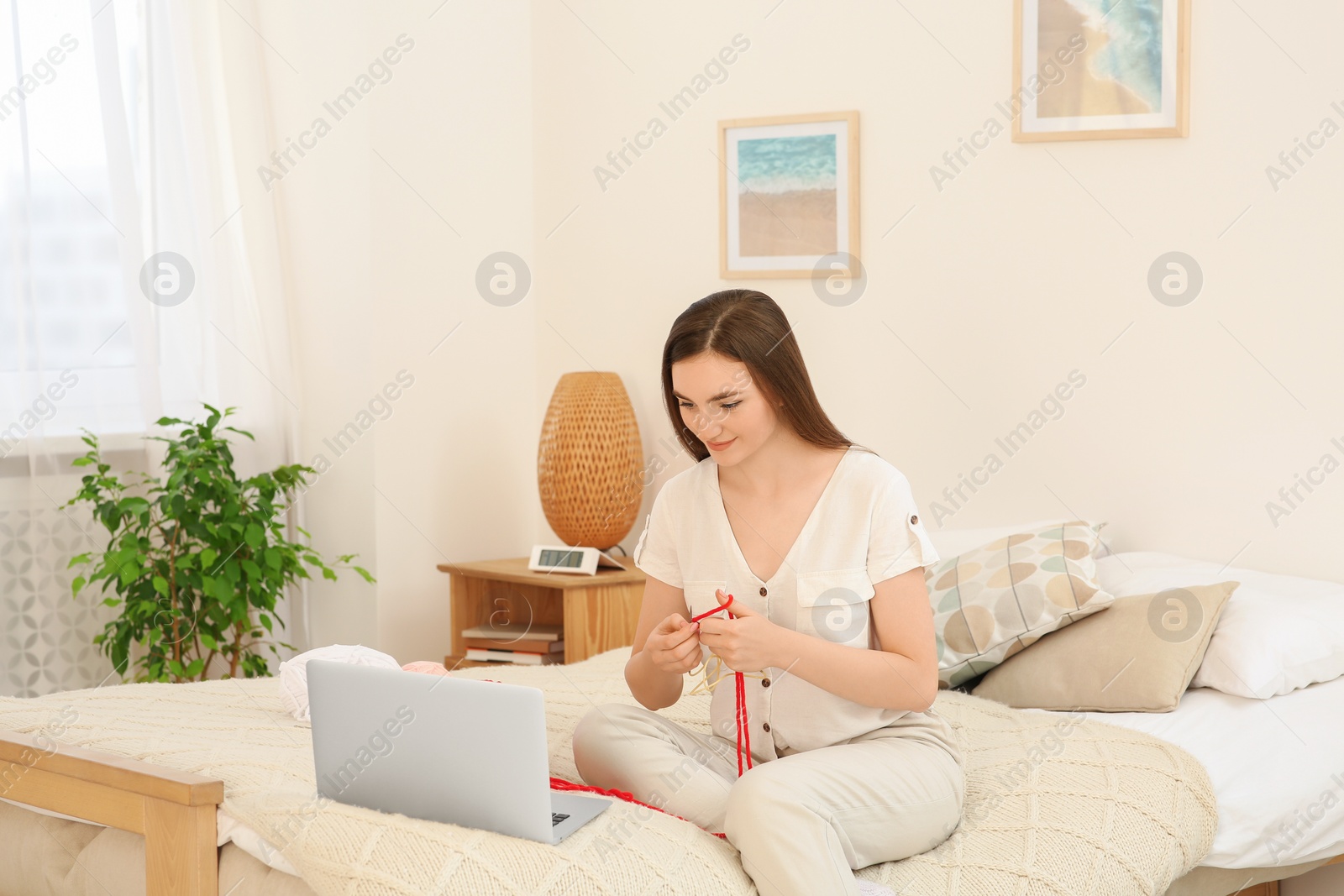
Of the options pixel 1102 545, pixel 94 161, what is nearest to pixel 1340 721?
pixel 1102 545

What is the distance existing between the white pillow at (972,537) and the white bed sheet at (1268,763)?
1.74 ft

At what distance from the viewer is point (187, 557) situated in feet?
9.25

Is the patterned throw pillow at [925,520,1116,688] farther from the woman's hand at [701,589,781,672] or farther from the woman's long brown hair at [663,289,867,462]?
the woman's hand at [701,589,781,672]

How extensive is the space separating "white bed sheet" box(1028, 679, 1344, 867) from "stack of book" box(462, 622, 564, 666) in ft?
4.49

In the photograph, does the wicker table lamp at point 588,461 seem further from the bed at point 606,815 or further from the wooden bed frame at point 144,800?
the wooden bed frame at point 144,800

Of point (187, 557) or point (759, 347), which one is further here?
point (187, 557)

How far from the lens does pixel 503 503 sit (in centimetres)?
348

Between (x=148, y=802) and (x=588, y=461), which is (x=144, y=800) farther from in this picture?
(x=588, y=461)

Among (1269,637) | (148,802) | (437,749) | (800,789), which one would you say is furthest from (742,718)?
(1269,637)

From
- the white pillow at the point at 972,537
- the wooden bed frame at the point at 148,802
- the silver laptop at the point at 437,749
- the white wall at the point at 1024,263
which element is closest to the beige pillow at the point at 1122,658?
the white pillow at the point at 972,537

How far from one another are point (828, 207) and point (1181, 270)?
A: 32.8 inches

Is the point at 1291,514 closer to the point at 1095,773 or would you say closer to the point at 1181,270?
the point at 1181,270

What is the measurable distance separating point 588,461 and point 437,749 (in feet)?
5.88

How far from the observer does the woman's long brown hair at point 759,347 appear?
1.65m
